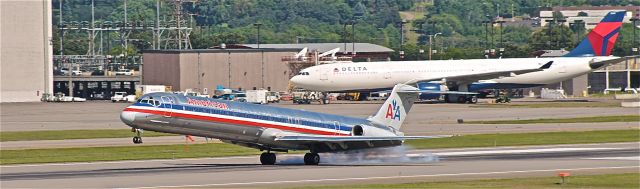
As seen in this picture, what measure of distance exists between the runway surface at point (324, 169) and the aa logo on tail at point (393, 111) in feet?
6.11

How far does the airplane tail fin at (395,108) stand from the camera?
6166 cm

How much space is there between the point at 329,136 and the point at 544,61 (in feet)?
261

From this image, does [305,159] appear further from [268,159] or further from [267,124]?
[267,124]

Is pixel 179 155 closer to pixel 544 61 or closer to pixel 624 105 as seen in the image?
pixel 624 105

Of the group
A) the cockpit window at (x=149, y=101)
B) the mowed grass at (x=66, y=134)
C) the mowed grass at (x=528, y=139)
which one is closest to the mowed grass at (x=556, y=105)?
the mowed grass at (x=528, y=139)

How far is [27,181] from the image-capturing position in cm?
5062

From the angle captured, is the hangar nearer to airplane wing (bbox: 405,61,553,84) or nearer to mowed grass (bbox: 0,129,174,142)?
airplane wing (bbox: 405,61,553,84)

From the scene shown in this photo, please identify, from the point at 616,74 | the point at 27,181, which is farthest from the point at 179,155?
the point at 616,74

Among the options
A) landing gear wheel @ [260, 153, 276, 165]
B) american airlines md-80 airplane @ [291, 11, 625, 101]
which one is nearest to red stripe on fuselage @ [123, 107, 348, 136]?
landing gear wheel @ [260, 153, 276, 165]

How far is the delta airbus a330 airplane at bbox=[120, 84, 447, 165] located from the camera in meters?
53.4

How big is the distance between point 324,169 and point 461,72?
78.3 metres

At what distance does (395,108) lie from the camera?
2440 inches

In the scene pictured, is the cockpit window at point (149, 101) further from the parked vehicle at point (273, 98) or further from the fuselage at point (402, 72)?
the parked vehicle at point (273, 98)

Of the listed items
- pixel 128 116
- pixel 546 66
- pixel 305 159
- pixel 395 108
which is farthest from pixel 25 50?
pixel 128 116
